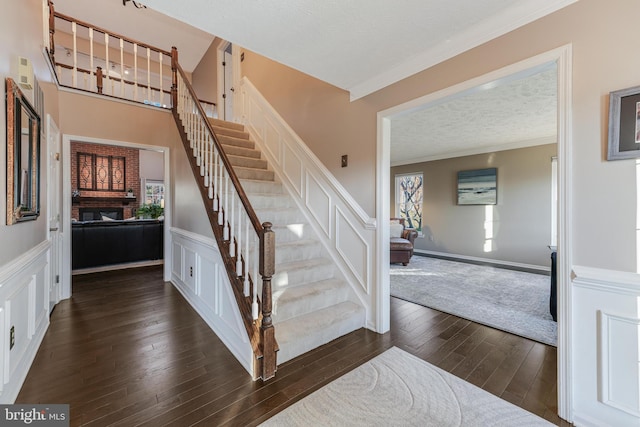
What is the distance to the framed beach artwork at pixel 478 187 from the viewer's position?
5.61 metres

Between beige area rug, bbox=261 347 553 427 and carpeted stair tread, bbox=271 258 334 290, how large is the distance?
1007 mm

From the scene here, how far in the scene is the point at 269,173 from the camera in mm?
4016

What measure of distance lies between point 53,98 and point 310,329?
13.1 feet

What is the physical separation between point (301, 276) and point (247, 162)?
2.06 meters

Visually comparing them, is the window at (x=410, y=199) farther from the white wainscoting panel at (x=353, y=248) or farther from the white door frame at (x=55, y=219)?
the white door frame at (x=55, y=219)

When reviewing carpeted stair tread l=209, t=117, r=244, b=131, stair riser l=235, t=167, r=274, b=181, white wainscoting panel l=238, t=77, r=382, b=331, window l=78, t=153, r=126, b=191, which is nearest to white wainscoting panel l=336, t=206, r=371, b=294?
white wainscoting panel l=238, t=77, r=382, b=331

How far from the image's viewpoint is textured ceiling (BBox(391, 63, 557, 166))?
2.88 m

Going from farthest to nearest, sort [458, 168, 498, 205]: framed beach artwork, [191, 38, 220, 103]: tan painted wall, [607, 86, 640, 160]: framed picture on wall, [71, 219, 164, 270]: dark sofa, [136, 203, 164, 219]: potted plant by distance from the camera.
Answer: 1. [136, 203, 164, 219]: potted plant
2. [191, 38, 220, 103]: tan painted wall
3. [458, 168, 498, 205]: framed beach artwork
4. [71, 219, 164, 270]: dark sofa
5. [607, 86, 640, 160]: framed picture on wall

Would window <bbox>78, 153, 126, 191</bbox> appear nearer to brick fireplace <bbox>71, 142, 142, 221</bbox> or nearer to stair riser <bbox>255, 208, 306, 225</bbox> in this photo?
brick fireplace <bbox>71, 142, 142, 221</bbox>

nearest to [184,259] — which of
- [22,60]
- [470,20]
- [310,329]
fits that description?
[310,329]

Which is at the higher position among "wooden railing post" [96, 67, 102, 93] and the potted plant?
"wooden railing post" [96, 67, 102, 93]

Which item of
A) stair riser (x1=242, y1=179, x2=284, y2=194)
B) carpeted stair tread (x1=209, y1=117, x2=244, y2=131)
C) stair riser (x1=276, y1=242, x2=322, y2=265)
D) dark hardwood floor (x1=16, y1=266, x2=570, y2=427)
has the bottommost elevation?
dark hardwood floor (x1=16, y1=266, x2=570, y2=427)

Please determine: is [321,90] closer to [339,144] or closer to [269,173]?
[339,144]

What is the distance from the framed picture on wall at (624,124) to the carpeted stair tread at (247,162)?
3.66m
